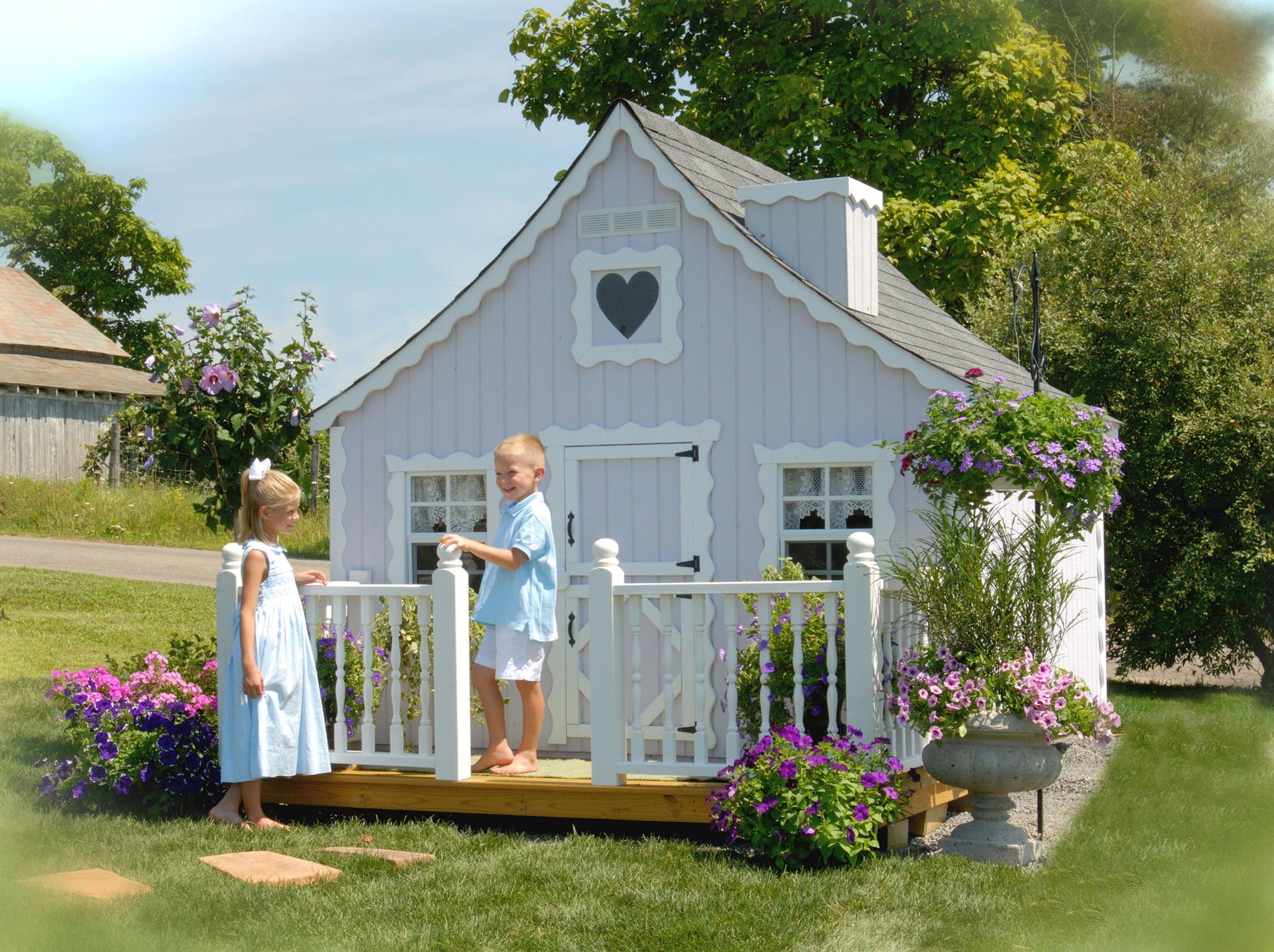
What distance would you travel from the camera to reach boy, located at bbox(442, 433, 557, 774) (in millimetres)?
6820

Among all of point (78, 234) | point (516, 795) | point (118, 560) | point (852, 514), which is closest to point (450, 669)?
point (516, 795)

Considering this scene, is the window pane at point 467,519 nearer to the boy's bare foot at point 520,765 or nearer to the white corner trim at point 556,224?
the white corner trim at point 556,224

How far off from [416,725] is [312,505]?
14.3m

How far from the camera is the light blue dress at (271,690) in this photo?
661 centimetres

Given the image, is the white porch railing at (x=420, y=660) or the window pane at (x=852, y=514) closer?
the white porch railing at (x=420, y=660)

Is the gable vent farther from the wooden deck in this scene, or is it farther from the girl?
the wooden deck

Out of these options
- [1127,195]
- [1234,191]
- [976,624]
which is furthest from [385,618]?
[1127,195]

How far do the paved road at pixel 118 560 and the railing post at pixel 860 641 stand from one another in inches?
525

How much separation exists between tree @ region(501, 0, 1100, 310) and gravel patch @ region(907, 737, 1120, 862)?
746cm

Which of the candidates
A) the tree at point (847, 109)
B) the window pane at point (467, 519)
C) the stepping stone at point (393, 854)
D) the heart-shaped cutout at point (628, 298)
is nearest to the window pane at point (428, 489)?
the window pane at point (467, 519)

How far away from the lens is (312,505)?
72.6 feet

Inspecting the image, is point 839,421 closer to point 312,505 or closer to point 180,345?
point 180,345

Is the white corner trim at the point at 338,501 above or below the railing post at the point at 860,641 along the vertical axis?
above

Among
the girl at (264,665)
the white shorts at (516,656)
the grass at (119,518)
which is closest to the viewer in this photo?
the girl at (264,665)
